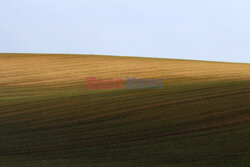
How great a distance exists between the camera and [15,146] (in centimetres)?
133

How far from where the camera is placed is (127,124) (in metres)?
1.46

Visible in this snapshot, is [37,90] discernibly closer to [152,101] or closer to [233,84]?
[152,101]

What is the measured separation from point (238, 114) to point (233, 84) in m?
0.63

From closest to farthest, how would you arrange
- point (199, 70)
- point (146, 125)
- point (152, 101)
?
point (146, 125) → point (152, 101) → point (199, 70)

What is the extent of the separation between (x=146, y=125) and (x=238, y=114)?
0.43 metres

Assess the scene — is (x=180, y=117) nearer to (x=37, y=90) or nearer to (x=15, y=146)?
(x=15, y=146)

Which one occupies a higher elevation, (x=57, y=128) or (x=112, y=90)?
(x=112, y=90)

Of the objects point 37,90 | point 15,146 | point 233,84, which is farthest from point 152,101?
point 37,90

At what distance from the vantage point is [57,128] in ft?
4.83

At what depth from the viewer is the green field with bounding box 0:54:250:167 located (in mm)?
1161

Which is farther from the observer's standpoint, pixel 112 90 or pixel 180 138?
pixel 112 90

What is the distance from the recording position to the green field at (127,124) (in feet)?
3.81

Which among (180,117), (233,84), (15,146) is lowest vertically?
(15,146)

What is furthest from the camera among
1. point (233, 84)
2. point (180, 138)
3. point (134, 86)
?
point (134, 86)
